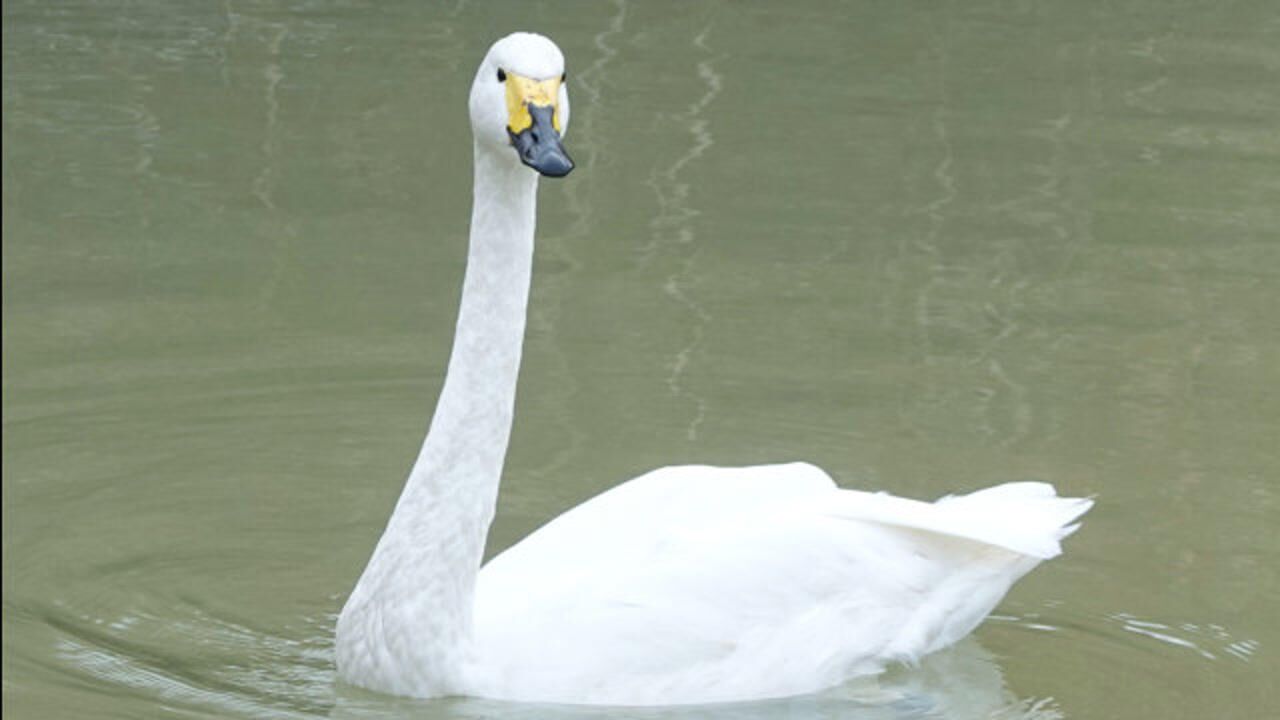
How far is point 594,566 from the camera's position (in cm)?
659

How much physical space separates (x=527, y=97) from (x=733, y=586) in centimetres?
129

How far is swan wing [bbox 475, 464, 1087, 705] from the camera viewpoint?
6.40 metres

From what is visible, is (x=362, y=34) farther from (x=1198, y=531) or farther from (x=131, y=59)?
(x=1198, y=531)

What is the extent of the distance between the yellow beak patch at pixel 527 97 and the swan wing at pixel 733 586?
1109 millimetres

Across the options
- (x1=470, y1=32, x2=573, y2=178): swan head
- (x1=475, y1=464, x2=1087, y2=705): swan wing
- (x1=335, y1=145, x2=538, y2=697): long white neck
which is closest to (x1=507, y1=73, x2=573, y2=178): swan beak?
(x1=470, y1=32, x2=573, y2=178): swan head

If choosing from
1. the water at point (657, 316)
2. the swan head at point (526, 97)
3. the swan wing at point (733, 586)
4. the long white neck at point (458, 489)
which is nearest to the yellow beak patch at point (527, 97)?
the swan head at point (526, 97)

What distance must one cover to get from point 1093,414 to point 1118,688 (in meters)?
2.19

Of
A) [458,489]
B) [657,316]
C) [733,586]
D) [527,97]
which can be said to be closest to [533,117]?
[527,97]

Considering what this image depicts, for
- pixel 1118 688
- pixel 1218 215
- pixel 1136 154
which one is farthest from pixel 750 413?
pixel 1136 154

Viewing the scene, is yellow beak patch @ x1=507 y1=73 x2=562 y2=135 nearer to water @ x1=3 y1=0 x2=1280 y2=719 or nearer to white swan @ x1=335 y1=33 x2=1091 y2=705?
white swan @ x1=335 y1=33 x2=1091 y2=705

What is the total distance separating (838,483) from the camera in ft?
27.2

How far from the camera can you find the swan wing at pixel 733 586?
640cm

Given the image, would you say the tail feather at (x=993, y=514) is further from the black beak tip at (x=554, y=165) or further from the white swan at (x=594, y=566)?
the black beak tip at (x=554, y=165)

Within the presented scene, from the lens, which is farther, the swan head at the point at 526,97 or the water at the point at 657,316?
the water at the point at 657,316
